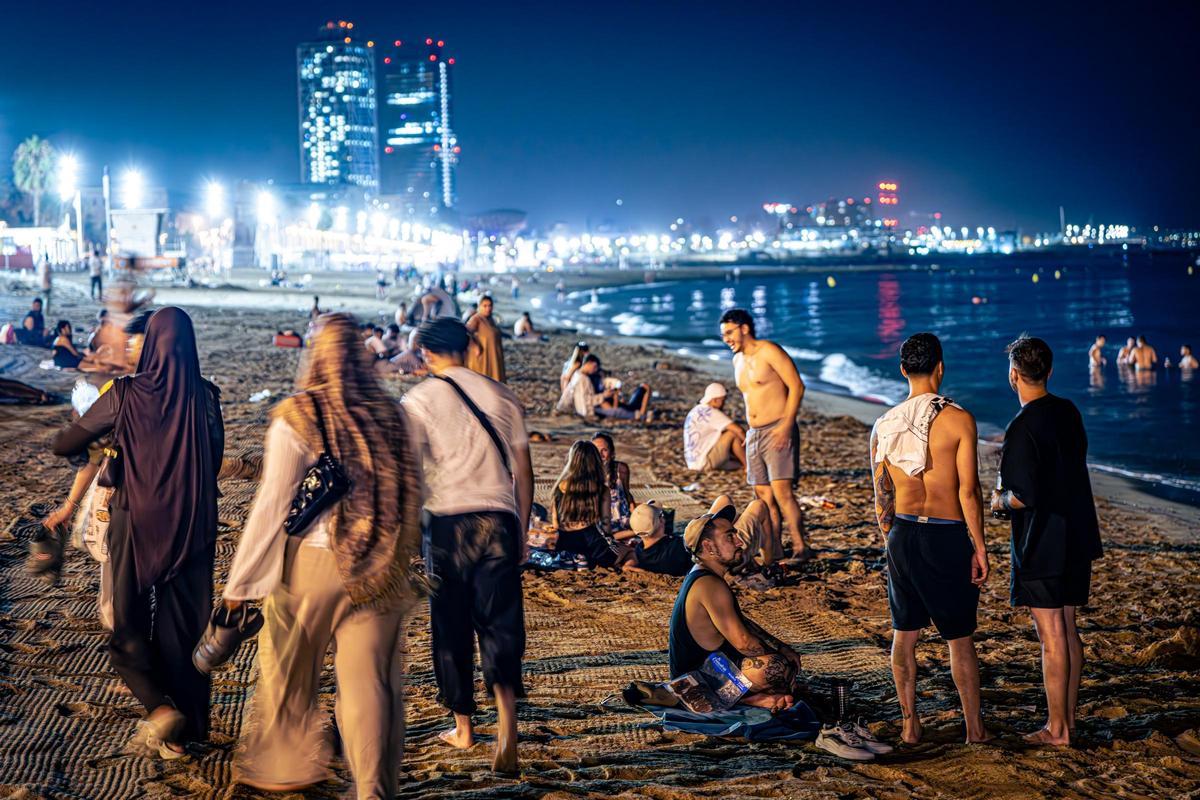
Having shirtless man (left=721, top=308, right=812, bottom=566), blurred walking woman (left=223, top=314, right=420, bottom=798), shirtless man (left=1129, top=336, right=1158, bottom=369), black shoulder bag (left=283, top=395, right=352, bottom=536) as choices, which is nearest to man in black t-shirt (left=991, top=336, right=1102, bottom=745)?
blurred walking woman (left=223, top=314, right=420, bottom=798)

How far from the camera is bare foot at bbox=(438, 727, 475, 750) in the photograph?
438 centimetres

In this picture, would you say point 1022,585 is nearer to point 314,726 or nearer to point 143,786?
point 314,726

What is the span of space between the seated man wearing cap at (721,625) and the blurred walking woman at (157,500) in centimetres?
207

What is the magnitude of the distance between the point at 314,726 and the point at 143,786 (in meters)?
0.95

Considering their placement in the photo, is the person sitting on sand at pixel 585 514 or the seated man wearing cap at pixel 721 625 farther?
the person sitting on sand at pixel 585 514

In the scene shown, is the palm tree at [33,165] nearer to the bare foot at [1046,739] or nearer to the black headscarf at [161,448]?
the black headscarf at [161,448]

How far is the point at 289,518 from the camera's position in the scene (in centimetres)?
327

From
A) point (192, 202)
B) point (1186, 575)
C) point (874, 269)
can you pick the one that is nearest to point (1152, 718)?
point (1186, 575)

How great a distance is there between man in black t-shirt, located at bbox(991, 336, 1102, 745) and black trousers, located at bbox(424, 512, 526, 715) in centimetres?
200

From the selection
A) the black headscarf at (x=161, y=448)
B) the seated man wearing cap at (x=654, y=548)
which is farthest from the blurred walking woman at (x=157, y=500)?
the seated man wearing cap at (x=654, y=548)

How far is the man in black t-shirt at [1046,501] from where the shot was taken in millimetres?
4324

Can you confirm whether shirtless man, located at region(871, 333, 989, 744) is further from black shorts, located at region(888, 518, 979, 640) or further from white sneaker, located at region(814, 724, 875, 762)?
white sneaker, located at region(814, 724, 875, 762)

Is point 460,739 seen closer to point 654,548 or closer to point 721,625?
point 721,625

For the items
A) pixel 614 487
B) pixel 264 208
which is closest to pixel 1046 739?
pixel 614 487
